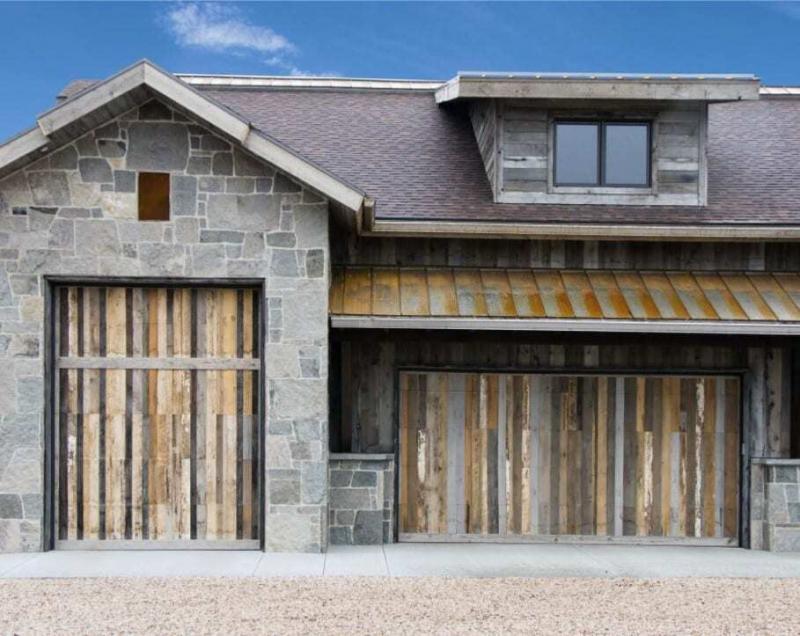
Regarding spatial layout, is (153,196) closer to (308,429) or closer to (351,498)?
(308,429)

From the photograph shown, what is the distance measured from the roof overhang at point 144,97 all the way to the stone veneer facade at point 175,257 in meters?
0.23

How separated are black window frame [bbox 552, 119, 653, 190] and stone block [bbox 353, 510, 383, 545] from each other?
5.03 meters

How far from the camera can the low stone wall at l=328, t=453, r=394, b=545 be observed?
356 inches

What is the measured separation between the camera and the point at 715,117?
537 inches

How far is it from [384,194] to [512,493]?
4244 mm

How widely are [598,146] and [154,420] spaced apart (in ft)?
22.4

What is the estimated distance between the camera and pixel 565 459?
9.80m

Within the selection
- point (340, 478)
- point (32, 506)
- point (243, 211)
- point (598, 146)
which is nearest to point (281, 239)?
point (243, 211)

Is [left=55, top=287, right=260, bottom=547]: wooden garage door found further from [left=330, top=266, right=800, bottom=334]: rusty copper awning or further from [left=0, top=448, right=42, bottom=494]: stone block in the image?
[left=330, top=266, right=800, bottom=334]: rusty copper awning

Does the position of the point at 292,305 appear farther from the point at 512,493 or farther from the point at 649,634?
the point at 649,634

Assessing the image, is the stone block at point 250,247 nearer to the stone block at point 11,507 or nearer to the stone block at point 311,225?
the stone block at point 311,225

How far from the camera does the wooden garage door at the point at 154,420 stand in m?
8.77

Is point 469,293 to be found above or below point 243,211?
below

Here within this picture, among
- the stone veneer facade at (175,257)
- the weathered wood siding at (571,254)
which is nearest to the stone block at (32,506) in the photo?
the stone veneer facade at (175,257)
